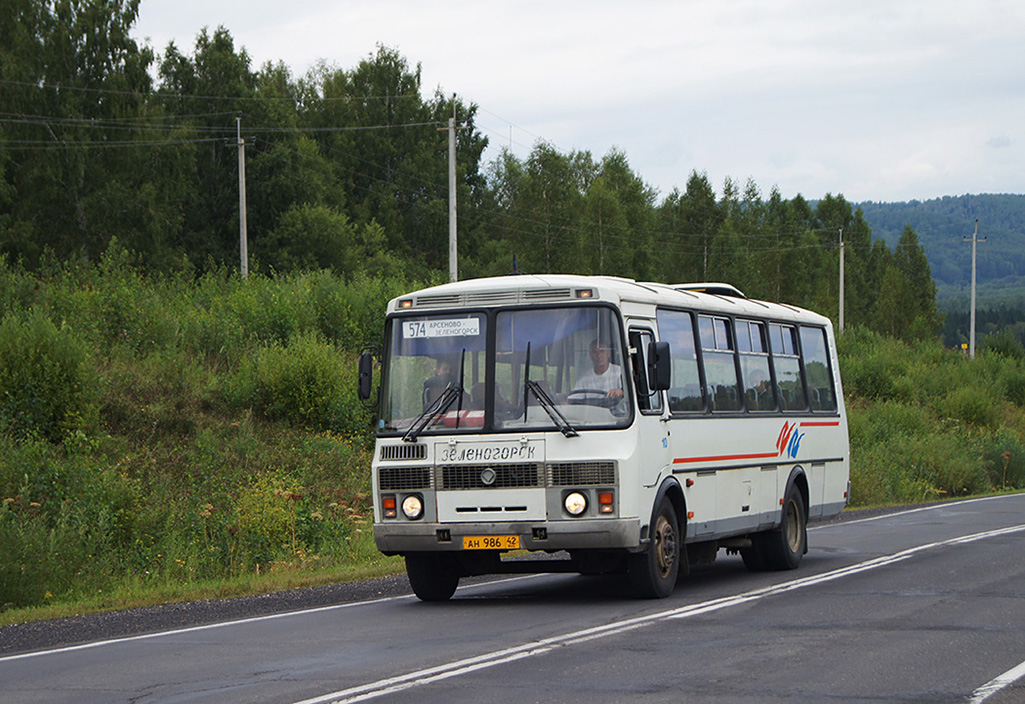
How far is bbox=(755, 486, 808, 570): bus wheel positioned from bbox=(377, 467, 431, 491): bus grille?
221 inches

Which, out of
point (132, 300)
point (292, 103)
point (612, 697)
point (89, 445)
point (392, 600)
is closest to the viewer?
point (612, 697)

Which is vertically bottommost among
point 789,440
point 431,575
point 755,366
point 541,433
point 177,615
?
point 177,615

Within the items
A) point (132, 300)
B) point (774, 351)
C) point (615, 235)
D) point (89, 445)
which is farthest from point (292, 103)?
point (774, 351)

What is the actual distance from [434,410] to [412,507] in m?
0.96

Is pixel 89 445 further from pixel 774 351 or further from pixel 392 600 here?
pixel 774 351

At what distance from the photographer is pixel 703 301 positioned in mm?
14891

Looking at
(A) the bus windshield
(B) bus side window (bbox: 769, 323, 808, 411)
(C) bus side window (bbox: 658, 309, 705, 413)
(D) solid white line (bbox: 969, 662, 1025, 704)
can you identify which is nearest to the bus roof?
(A) the bus windshield

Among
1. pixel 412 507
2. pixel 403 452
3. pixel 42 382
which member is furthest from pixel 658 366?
pixel 42 382

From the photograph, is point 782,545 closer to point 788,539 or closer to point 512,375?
point 788,539

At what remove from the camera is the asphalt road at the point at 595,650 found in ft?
26.6

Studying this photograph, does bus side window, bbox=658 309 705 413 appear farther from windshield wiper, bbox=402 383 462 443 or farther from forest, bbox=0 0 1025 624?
forest, bbox=0 0 1025 624

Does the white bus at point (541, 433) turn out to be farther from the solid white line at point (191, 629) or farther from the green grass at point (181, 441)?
the green grass at point (181, 441)

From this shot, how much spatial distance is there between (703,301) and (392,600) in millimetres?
4858

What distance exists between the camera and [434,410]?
41.4 ft
